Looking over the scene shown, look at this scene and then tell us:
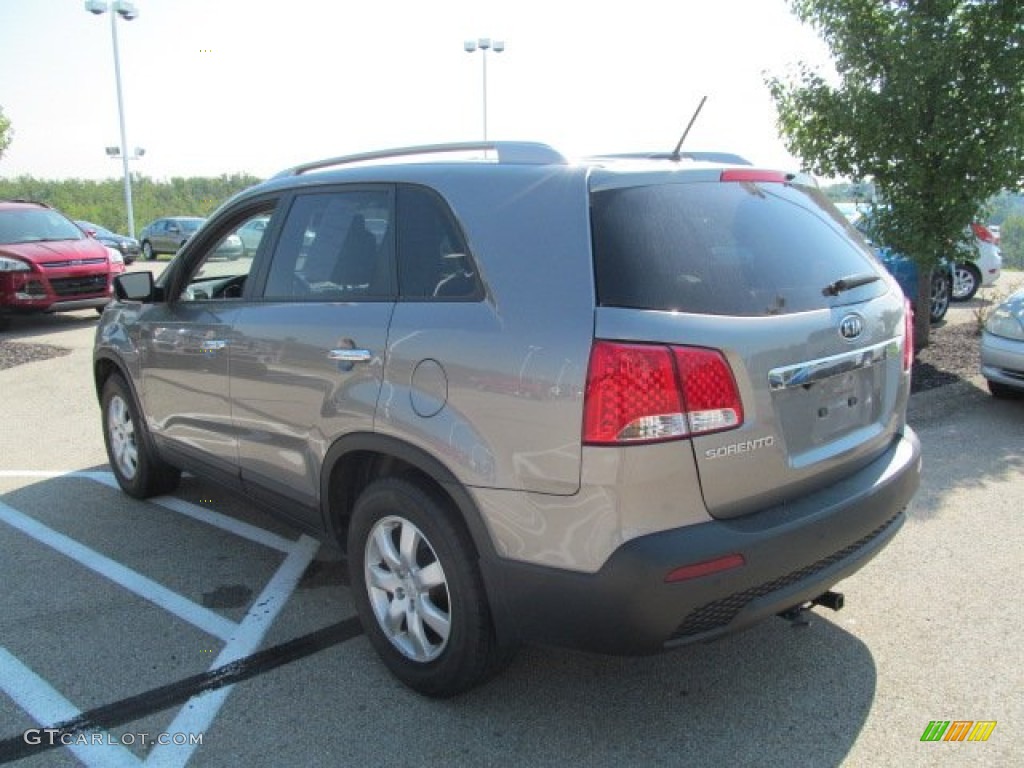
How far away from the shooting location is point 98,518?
479cm

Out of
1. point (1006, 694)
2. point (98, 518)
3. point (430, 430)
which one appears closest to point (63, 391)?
point (98, 518)

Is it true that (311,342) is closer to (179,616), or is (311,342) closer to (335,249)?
(335,249)

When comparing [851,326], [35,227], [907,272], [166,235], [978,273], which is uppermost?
[35,227]

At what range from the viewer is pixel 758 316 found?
8.16ft

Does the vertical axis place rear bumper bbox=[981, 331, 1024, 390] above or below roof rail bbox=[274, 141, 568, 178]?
below

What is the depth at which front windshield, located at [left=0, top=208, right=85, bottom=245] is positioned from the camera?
12.4 metres

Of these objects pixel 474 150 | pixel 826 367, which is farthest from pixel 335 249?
pixel 826 367

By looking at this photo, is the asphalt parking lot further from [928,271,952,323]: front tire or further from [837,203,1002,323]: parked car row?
[928,271,952,323]: front tire

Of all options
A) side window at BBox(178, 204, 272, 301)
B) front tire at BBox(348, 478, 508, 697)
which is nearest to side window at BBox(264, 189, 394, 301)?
side window at BBox(178, 204, 272, 301)

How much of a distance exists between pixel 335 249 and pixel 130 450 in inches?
99.5

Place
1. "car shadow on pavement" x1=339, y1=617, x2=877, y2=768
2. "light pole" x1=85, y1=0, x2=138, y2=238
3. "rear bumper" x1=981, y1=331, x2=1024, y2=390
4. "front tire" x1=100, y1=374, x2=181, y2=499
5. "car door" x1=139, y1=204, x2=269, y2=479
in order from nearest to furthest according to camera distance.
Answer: "car shadow on pavement" x1=339, y1=617, x2=877, y2=768 < "car door" x1=139, y1=204, x2=269, y2=479 < "front tire" x1=100, y1=374, x2=181, y2=499 < "rear bumper" x1=981, y1=331, x2=1024, y2=390 < "light pole" x1=85, y1=0, x2=138, y2=238

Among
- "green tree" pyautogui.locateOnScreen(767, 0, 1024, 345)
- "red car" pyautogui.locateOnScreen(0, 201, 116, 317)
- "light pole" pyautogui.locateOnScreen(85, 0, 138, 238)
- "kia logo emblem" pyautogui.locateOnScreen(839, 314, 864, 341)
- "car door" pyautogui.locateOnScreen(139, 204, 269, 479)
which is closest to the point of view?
"kia logo emblem" pyautogui.locateOnScreen(839, 314, 864, 341)

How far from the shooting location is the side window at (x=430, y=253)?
2760 mm

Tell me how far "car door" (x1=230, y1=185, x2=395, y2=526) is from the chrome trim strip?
132 cm
